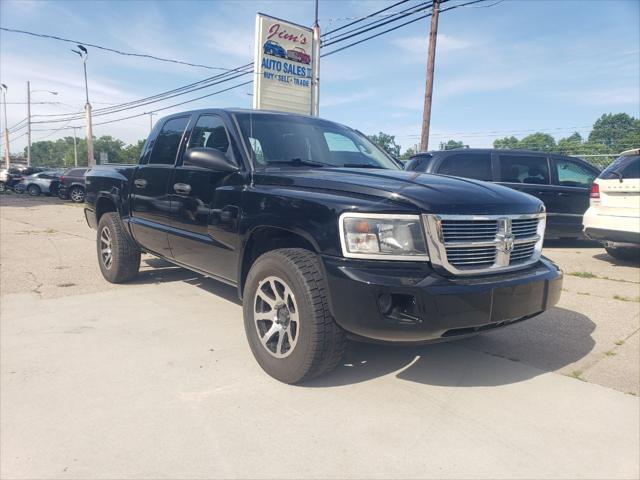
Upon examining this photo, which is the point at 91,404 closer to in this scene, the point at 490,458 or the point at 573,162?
the point at 490,458

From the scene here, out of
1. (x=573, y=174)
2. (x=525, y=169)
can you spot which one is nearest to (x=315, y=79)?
(x=525, y=169)

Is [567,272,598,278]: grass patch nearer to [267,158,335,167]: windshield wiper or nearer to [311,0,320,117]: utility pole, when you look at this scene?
[267,158,335,167]: windshield wiper

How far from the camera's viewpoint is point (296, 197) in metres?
2.85

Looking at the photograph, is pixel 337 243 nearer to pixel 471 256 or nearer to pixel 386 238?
pixel 386 238

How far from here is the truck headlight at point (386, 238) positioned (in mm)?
2514

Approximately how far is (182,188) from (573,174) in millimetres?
7502

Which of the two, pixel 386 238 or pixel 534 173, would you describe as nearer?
pixel 386 238

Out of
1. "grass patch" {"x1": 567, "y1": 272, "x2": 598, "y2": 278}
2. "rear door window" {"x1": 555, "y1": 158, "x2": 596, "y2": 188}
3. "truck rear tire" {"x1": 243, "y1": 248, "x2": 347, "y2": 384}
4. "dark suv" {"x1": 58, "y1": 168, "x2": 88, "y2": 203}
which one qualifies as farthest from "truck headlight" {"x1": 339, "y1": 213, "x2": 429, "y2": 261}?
"dark suv" {"x1": 58, "y1": 168, "x2": 88, "y2": 203}

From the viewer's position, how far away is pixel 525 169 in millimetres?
8508

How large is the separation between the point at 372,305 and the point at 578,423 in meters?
1.35

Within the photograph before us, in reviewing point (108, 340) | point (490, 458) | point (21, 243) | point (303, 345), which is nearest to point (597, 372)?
point (490, 458)

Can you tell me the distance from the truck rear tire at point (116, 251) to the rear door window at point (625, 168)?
6.37 m

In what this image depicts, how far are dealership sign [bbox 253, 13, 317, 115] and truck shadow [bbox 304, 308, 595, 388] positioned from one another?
9.71 m

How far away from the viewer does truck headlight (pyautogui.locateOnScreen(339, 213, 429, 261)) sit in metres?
2.51
